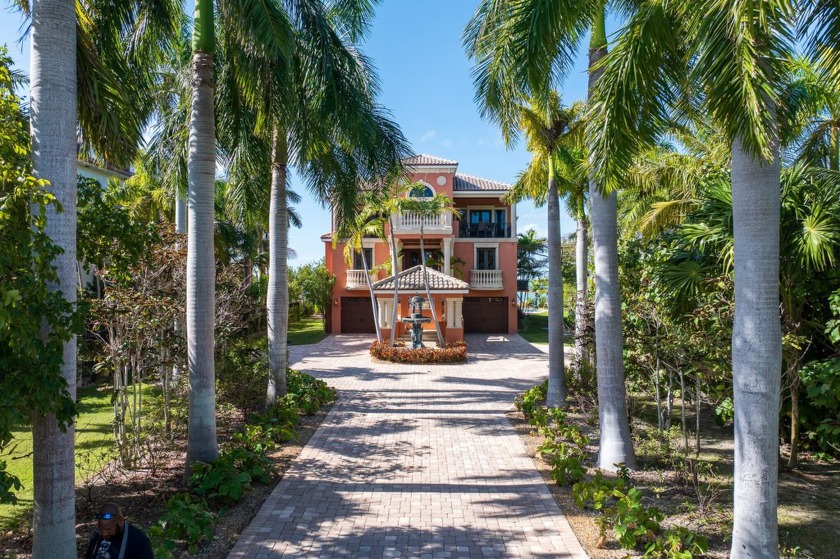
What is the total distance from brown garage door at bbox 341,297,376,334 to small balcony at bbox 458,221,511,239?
7.08 metres

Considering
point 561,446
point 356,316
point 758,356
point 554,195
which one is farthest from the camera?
point 356,316

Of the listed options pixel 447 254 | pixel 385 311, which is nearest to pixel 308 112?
pixel 385 311

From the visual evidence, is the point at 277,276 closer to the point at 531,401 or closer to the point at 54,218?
the point at 531,401

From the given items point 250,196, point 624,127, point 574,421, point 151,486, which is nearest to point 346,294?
point 250,196

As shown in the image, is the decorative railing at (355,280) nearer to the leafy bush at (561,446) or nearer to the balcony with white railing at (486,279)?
the balcony with white railing at (486,279)

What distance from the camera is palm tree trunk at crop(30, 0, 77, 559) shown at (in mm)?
4305

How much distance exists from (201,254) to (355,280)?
20850 mm

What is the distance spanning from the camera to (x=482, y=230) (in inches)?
1168

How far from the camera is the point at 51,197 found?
3.78m

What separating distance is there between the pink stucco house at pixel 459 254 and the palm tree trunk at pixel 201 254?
19134 mm

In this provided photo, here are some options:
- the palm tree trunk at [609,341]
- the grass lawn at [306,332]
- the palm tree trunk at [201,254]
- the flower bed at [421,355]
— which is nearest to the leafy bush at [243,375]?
the palm tree trunk at [201,254]

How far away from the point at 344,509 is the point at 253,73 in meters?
6.99

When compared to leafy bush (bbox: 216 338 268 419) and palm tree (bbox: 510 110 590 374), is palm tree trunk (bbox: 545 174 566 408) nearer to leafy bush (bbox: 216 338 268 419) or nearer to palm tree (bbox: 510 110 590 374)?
palm tree (bbox: 510 110 590 374)

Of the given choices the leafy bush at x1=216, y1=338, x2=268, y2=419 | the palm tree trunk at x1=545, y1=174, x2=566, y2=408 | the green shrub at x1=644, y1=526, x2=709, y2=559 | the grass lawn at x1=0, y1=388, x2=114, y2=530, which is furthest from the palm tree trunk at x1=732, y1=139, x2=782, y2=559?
the leafy bush at x1=216, y1=338, x2=268, y2=419
